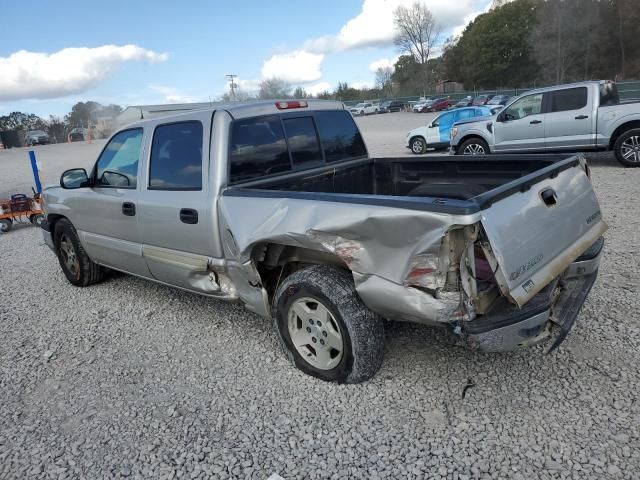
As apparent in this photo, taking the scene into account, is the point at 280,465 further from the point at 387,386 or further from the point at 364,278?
the point at 364,278

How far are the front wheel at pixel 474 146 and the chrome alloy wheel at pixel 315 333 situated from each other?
1017cm

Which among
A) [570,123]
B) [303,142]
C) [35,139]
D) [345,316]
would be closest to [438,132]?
[570,123]

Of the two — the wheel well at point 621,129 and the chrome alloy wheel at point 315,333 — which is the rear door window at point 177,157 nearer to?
the chrome alloy wheel at point 315,333

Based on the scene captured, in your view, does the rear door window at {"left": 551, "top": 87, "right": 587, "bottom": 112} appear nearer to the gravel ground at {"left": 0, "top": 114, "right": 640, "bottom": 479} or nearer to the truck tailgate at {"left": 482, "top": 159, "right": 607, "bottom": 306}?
the gravel ground at {"left": 0, "top": 114, "right": 640, "bottom": 479}

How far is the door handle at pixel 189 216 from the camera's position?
362cm

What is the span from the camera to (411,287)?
2.59 meters

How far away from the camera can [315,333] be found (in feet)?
10.6

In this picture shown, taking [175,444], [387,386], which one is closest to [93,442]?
[175,444]

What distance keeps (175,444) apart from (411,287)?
1629 mm

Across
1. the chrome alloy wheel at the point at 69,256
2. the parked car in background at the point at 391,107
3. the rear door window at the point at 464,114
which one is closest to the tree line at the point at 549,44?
the parked car in background at the point at 391,107

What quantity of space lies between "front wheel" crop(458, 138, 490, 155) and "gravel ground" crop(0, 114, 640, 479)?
27.1ft

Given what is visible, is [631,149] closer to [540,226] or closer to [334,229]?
[540,226]

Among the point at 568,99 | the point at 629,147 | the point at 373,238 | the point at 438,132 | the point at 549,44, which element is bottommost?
the point at 629,147

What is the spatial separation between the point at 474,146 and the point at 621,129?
325cm
